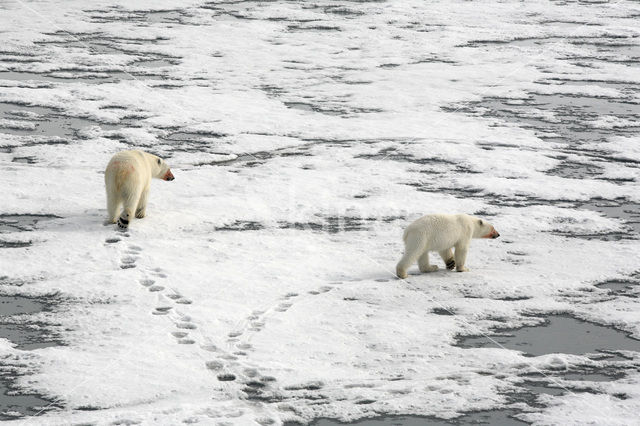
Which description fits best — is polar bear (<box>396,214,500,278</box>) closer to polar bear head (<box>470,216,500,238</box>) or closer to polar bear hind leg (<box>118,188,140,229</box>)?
polar bear head (<box>470,216,500,238</box>)

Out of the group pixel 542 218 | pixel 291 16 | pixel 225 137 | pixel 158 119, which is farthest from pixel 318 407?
pixel 291 16

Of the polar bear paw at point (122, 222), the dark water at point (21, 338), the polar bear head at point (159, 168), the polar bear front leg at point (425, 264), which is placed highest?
the polar bear head at point (159, 168)

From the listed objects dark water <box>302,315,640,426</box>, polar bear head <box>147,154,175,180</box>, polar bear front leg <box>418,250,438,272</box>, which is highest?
polar bear head <box>147,154,175,180</box>

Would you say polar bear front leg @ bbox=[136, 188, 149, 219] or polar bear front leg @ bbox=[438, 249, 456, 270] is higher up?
polar bear front leg @ bbox=[136, 188, 149, 219]

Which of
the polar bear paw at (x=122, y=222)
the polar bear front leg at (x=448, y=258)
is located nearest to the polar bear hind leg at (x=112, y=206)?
the polar bear paw at (x=122, y=222)

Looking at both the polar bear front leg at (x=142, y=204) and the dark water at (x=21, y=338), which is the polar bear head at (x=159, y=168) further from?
the dark water at (x=21, y=338)

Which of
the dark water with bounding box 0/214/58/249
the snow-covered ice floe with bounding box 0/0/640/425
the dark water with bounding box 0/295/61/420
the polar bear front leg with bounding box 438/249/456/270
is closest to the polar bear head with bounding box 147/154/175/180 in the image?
the snow-covered ice floe with bounding box 0/0/640/425

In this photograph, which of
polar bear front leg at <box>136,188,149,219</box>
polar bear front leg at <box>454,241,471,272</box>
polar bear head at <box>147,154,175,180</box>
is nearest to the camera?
polar bear front leg at <box>454,241,471,272</box>

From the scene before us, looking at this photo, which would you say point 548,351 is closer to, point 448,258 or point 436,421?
point 436,421

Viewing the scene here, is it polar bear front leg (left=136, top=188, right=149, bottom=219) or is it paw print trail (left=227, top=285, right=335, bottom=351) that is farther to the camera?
polar bear front leg (left=136, top=188, right=149, bottom=219)
